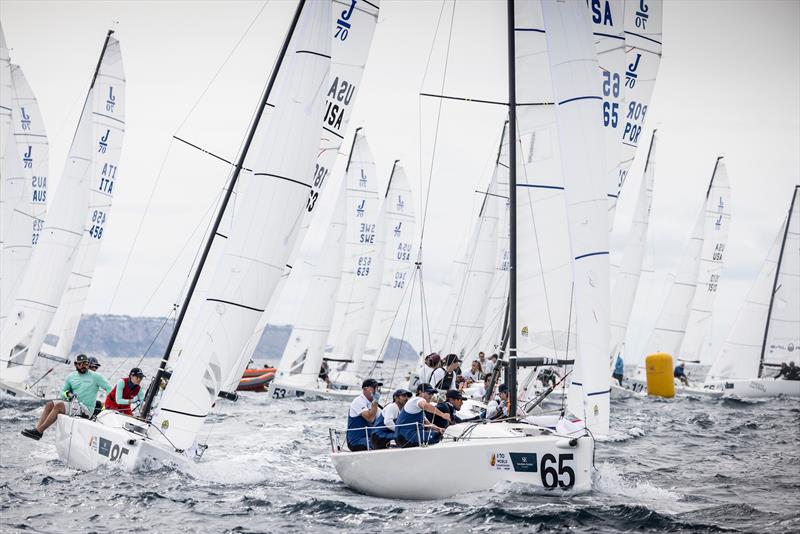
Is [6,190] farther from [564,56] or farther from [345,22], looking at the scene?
[564,56]

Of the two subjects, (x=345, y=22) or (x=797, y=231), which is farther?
(x=797, y=231)

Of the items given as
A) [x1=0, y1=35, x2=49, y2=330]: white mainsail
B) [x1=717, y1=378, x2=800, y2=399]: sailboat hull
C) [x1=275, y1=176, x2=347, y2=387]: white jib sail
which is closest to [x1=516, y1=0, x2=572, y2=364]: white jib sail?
[x1=0, y1=35, x2=49, y2=330]: white mainsail

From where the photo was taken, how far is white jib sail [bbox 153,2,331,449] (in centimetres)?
1091

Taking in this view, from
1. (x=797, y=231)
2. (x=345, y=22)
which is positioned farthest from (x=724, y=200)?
(x=345, y=22)

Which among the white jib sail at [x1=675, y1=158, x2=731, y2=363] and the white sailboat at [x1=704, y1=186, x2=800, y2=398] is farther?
the white jib sail at [x1=675, y1=158, x2=731, y2=363]

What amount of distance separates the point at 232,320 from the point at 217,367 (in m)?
0.61

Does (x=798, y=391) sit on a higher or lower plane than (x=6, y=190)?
lower

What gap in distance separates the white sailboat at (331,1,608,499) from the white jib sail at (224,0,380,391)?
12.8 ft

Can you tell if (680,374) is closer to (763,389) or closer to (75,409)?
(763,389)

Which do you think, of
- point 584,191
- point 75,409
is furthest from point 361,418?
point 75,409

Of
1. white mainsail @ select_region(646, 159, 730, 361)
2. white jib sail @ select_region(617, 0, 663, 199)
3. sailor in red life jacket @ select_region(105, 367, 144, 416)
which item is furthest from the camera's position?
white mainsail @ select_region(646, 159, 730, 361)

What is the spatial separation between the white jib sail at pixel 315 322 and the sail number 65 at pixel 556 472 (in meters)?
16.5

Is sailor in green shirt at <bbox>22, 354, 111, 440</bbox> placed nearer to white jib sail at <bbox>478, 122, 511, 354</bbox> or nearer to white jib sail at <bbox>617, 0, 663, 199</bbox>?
white jib sail at <bbox>617, 0, 663, 199</bbox>

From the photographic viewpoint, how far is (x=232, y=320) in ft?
36.0
